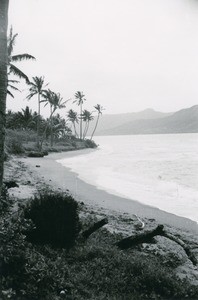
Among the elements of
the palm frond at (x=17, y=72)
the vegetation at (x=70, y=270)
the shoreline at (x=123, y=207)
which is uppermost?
the palm frond at (x=17, y=72)

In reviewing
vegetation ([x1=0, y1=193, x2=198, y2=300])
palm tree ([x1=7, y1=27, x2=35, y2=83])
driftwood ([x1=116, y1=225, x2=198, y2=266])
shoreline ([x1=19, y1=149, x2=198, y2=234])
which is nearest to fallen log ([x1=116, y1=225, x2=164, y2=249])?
driftwood ([x1=116, y1=225, x2=198, y2=266])

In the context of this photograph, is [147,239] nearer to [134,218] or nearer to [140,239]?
[140,239]

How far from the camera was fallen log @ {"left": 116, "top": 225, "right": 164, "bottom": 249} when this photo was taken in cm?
676

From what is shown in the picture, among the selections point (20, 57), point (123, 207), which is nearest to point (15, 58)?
point (20, 57)

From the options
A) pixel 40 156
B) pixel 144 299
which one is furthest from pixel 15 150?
pixel 144 299

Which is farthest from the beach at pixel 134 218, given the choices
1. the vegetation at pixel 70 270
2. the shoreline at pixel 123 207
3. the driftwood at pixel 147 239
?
the vegetation at pixel 70 270

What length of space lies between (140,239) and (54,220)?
72.5 inches

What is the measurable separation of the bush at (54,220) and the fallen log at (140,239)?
1102 mm

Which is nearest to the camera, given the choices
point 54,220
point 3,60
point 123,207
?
point 3,60

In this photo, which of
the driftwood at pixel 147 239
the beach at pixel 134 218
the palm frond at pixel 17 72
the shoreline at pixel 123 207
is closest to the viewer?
the driftwood at pixel 147 239

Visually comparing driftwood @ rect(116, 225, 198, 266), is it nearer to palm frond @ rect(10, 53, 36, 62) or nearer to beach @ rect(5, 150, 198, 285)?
beach @ rect(5, 150, 198, 285)

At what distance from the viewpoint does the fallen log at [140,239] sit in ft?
22.2

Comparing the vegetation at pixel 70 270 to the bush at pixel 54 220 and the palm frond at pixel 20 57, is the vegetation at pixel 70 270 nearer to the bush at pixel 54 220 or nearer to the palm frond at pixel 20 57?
the bush at pixel 54 220

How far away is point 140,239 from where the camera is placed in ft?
23.2
